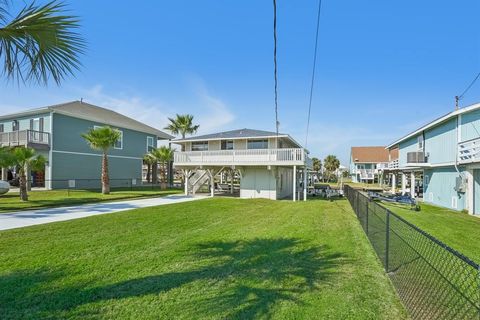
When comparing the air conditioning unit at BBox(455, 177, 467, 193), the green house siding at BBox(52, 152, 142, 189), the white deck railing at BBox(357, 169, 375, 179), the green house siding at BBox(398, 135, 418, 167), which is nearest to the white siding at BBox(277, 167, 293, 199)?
the green house siding at BBox(398, 135, 418, 167)

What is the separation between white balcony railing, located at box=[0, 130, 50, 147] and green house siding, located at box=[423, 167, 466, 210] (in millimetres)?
27841

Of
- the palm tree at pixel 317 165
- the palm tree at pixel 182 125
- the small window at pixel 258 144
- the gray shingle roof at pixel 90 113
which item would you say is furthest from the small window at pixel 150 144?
the palm tree at pixel 317 165

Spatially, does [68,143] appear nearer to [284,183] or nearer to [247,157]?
[247,157]

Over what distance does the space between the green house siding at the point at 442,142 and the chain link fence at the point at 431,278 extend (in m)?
13.9

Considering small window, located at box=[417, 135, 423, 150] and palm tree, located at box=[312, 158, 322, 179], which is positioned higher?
small window, located at box=[417, 135, 423, 150]

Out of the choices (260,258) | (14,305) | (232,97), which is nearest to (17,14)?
(14,305)

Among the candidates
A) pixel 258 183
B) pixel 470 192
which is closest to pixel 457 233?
pixel 470 192

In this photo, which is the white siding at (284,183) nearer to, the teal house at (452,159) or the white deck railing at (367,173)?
the teal house at (452,159)

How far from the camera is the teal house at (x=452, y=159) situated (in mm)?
13570

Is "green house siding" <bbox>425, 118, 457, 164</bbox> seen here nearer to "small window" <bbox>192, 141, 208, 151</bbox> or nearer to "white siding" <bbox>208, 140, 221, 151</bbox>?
→ "white siding" <bbox>208, 140, 221, 151</bbox>

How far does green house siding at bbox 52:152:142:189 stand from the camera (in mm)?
20953

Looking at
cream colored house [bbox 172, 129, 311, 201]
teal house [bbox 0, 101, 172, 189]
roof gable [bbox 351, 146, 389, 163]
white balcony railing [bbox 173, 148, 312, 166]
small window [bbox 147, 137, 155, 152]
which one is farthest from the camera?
roof gable [bbox 351, 146, 389, 163]

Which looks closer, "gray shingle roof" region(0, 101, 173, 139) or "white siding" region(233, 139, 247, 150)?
"white siding" region(233, 139, 247, 150)

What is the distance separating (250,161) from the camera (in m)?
18.6
